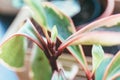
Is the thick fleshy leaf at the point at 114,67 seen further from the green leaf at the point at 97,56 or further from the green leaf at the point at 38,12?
the green leaf at the point at 38,12

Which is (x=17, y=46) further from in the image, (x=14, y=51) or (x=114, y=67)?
(x=114, y=67)

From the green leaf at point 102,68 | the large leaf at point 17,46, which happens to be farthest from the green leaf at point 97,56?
the large leaf at point 17,46

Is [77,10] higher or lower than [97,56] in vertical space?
higher

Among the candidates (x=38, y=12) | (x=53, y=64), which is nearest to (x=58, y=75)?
(x=53, y=64)

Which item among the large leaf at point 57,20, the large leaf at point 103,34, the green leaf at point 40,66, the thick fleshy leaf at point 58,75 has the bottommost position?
the thick fleshy leaf at point 58,75

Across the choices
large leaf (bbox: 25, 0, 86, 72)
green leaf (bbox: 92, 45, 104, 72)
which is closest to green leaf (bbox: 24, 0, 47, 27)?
large leaf (bbox: 25, 0, 86, 72)

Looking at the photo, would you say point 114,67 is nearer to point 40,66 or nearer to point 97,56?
point 97,56

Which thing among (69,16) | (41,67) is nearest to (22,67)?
(41,67)
